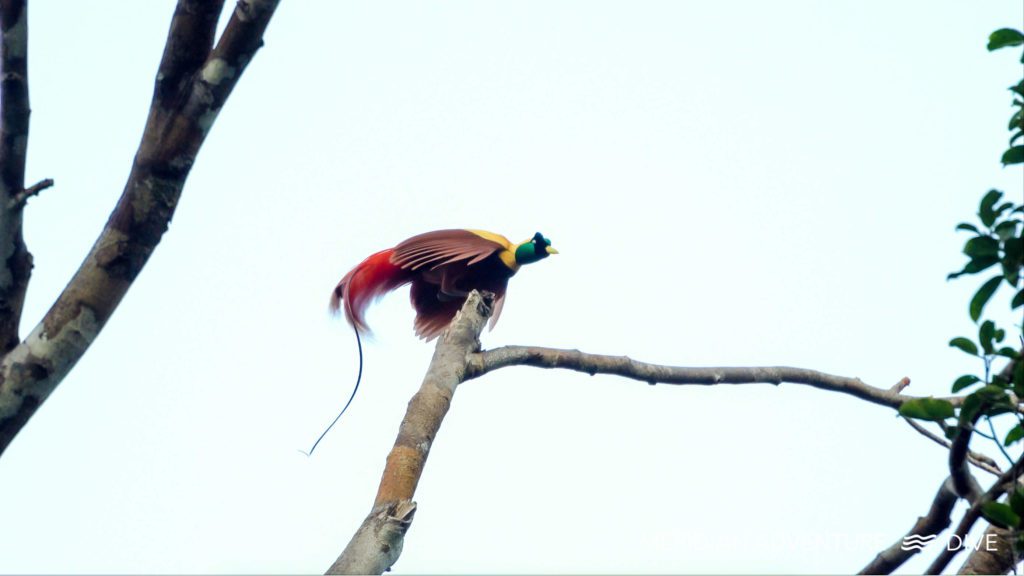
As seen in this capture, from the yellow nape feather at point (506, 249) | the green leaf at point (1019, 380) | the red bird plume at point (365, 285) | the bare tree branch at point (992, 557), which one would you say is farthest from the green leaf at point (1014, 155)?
the red bird plume at point (365, 285)

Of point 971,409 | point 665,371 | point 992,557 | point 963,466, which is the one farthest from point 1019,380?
point 665,371

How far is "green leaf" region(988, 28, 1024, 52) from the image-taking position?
1.89m

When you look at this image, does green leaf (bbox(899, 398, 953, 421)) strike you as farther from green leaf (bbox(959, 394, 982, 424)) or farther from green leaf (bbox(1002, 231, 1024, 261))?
green leaf (bbox(1002, 231, 1024, 261))

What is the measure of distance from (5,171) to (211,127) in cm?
39

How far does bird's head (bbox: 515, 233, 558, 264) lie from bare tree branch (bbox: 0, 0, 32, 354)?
243 cm

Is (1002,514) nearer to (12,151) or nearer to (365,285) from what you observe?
(12,151)

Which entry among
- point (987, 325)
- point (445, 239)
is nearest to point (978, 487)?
point (987, 325)

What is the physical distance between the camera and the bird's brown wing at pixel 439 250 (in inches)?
159

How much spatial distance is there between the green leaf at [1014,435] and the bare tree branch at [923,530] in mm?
116

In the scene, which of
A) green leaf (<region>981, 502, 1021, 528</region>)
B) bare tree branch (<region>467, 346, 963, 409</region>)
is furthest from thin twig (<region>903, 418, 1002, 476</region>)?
green leaf (<region>981, 502, 1021, 528</region>)


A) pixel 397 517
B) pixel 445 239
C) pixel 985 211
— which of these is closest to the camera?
pixel 985 211

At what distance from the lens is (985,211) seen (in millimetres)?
1738

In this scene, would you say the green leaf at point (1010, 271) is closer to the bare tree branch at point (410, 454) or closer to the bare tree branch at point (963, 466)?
the bare tree branch at point (963, 466)

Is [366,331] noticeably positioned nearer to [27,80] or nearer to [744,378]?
[744,378]
